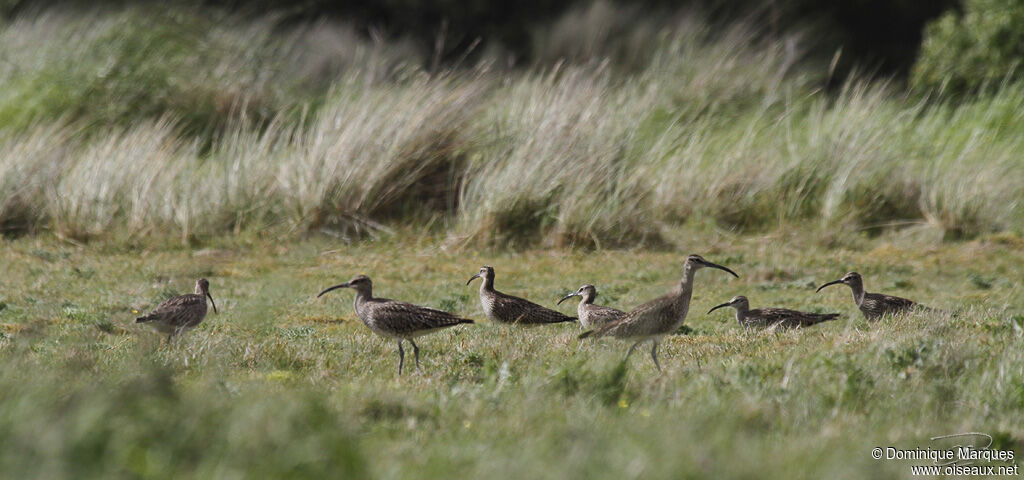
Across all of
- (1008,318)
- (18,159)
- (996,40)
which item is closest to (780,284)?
(1008,318)

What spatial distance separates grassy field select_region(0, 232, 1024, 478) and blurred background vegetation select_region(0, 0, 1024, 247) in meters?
2.18

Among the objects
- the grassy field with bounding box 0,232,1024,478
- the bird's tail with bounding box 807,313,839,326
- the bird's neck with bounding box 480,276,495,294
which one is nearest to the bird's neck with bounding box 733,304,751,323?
the grassy field with bounding box 0,232,1024,478

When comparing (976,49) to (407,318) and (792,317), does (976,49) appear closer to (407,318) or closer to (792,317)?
(792,317)

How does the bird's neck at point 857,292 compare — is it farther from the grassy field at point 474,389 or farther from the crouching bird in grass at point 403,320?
the crouching bird in grass at point 403,320

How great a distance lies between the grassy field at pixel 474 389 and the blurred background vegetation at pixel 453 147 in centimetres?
218

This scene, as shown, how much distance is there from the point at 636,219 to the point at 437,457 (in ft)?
29.0

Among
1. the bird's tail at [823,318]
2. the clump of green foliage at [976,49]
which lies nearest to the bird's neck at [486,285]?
Result: the bird's tail at [823,318]

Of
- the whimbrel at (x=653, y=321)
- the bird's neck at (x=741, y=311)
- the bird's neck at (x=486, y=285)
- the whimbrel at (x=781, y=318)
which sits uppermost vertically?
the whimbrel at (x=653, y=321)

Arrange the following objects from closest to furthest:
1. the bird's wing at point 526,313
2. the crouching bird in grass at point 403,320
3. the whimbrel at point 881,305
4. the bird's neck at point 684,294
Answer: the crouching bird in grass at point 403,320 < the bird's neck at point 684,294 < the bird's wing at point 526,313 < the whimbrel at point 881,305

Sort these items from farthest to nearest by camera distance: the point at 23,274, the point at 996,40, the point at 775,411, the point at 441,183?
the point at 996,40, the point at 441,183, the point at 23,274, the point at 775,411

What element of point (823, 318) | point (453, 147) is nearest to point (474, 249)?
point (453, 147)

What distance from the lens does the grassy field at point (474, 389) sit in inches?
180

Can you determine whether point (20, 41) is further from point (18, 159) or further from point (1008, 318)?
point (1008, 318)

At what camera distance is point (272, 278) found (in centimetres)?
1151
